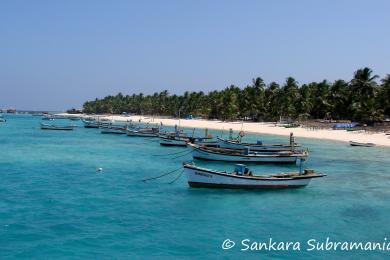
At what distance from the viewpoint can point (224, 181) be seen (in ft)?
99.0

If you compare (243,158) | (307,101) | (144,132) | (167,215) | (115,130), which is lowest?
(167,215)

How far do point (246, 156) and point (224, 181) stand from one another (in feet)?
54.7

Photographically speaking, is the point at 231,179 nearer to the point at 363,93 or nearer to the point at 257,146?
Answer: the point at 257,146

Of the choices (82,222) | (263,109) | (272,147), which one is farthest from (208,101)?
(82,222)

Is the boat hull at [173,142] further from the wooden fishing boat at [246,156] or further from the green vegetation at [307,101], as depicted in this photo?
the green vegetation at [307,101]

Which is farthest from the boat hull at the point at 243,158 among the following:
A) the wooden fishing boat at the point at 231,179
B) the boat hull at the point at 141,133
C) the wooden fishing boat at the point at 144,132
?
the boat hull at the point at 141,133

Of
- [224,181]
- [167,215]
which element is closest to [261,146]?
[224,181]

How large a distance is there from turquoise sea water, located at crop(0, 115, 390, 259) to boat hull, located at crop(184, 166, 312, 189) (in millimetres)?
619

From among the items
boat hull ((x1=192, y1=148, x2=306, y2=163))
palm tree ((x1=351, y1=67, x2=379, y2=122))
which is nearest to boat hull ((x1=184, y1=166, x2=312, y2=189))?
boat hull ((x1=192, y1=148, x2=306, y2=163))

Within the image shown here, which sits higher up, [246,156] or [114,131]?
[246,156]

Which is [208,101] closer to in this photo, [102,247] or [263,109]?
[263,109]

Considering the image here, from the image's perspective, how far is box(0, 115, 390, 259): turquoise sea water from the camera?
18.5 metres

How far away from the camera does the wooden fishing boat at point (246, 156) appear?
46.5 m

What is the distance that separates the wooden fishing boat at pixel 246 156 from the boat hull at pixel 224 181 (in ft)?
50.9
